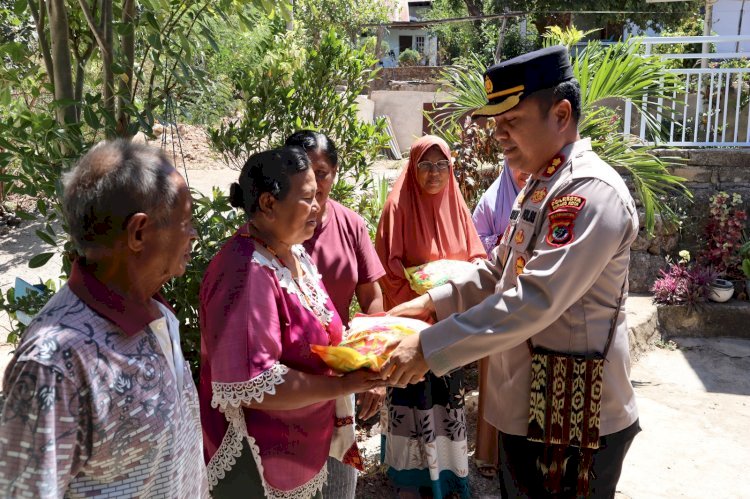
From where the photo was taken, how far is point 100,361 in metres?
1.34

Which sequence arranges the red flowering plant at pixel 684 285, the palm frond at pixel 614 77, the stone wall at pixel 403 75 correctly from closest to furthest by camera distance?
the palm frond at pixel 614 77 → the red flowering plant at pixel 684 285 → the stone wall at pixel 403 75

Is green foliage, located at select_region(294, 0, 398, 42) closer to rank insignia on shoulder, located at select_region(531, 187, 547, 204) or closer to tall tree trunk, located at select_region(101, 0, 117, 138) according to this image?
tall tree trunk, located at select_region(101, 0, 117, 138)

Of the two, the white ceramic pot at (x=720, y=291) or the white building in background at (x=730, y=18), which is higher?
the white building in background at (x=730, y=18)

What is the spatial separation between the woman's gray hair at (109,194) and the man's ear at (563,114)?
55.0 inches

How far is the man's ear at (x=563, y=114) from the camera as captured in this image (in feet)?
7.54

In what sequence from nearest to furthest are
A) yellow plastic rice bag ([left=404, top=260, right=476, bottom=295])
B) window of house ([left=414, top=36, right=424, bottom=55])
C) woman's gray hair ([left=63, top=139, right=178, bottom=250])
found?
woman's gray hair ([left=63, top=139, right=178, bottom=250])
yellow plastic rice bag ([left=404, top=260, right=476, bottom=295])
window of house ([left=414, top=36, right=424, bottom=55])

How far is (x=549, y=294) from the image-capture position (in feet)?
6.93

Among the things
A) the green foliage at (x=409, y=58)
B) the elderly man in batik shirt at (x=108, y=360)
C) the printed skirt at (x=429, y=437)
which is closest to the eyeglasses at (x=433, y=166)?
the printed skirt at (x=429, y=437)

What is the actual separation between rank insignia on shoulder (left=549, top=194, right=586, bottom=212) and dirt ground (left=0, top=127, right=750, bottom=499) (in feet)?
7.61

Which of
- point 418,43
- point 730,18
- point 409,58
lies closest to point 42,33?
point 730,18

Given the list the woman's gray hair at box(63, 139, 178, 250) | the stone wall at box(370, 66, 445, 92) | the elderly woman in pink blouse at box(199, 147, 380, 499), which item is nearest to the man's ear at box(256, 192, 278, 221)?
the elderly woman in pink blouse at box(199, 147, 380, 499)

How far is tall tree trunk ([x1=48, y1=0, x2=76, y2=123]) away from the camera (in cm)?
272

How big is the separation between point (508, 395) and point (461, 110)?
4172mm

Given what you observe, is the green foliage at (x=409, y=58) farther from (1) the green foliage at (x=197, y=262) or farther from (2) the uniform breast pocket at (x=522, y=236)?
(2) the uniform breast pocket at (x=522, y=236)
